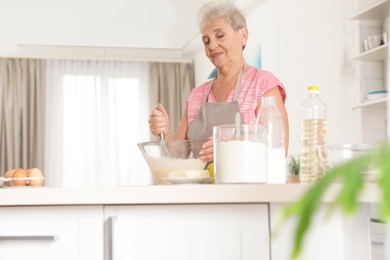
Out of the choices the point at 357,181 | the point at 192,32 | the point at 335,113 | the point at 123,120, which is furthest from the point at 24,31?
the point at 357,181

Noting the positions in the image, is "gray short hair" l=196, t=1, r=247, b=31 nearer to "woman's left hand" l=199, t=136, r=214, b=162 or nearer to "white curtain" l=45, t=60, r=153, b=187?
"woman's left hand" l=199, t=136, r=214, b=162

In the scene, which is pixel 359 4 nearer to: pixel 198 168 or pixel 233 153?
pixel 198 168

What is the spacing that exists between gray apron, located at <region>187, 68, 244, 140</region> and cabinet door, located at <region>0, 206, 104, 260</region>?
97 cm

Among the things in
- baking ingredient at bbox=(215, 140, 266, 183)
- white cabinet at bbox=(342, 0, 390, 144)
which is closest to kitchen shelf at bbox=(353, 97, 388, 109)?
white cabinet at bbox=(342, 0, 390, 144)

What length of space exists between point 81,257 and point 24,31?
510 centimetres

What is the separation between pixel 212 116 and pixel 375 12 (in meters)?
2.24

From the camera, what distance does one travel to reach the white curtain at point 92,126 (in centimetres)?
761

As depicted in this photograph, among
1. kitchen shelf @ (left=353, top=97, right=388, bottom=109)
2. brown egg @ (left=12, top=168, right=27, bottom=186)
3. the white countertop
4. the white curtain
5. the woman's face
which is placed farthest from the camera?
the white curtain

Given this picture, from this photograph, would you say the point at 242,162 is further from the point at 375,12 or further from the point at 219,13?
the point at 375,12

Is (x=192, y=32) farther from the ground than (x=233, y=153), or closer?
farther from the ground

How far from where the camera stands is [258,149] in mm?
1271

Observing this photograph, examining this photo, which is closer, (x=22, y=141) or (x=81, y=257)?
(x=81, y=257)

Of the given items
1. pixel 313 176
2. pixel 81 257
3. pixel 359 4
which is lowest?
pixel 81 257

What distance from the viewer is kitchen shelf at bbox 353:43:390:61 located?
3873 mm
